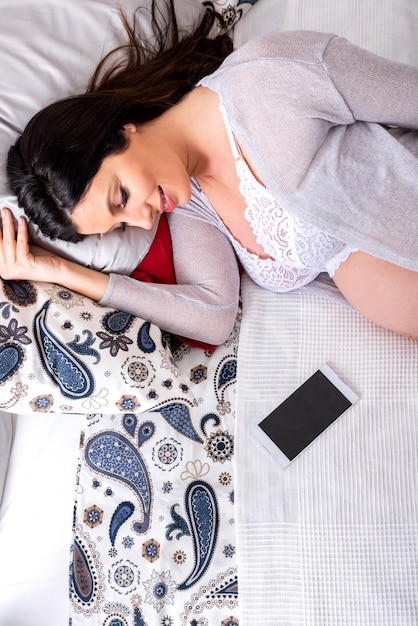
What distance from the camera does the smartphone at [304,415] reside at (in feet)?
4.12

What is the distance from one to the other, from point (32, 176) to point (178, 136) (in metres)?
0.31

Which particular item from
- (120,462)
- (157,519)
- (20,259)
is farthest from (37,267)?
(157,519)

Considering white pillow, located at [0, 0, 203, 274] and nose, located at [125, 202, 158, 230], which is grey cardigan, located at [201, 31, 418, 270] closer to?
nose, located at [125, 202, 158, 230]

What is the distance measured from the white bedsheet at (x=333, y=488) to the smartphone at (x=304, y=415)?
0.06ft

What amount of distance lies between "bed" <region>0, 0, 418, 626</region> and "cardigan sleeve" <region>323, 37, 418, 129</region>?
1.57ft

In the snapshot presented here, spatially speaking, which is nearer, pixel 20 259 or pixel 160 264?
pixel 20 259

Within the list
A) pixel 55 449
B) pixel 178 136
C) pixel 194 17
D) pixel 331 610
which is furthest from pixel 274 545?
pixel 194 17

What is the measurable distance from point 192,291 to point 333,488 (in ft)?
1.75

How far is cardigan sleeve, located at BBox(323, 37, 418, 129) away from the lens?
1.05m

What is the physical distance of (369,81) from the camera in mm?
1061

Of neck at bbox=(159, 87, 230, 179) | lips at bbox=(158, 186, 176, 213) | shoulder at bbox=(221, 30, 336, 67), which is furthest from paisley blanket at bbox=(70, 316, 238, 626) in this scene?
shoulder at bbox=(221, 30, 336, 67)

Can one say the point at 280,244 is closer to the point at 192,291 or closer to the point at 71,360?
the point at 192,291

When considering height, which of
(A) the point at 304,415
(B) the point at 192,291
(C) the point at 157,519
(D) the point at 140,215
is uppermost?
(D) the point at 140,215

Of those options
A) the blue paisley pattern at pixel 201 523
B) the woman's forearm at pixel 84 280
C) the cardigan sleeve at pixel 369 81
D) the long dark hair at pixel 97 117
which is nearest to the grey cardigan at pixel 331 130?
the cardigan sleeve at pixel 369 81
